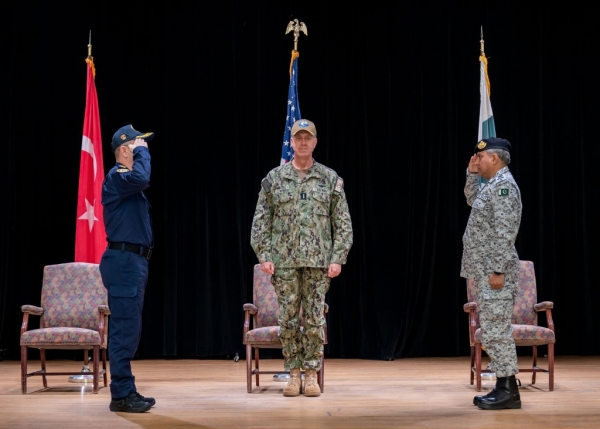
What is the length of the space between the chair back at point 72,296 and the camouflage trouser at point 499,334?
9.45 ft

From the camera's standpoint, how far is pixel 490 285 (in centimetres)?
460

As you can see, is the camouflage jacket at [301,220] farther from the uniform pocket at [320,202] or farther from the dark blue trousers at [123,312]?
the dark blue trousers at [123,312]

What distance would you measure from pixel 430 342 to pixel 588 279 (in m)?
1.74

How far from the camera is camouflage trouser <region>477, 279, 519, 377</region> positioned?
4594 millimetres

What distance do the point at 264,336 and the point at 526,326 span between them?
5.96ft

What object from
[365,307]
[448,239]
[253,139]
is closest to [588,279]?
[448,239]

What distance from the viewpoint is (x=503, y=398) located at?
14.8ft

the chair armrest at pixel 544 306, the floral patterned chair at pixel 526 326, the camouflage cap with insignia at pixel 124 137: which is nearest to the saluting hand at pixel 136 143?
the camouflage cap with insignia at pixel 124 137

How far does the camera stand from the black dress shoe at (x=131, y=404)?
4.45 meters

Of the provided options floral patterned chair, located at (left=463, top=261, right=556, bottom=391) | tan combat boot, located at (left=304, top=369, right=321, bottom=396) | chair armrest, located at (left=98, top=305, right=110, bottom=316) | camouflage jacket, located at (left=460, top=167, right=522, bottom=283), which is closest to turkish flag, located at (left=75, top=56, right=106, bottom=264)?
chair armrest, located at (left=98, top=305, right=110, bottom=316)

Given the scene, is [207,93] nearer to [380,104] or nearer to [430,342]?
[380,104]

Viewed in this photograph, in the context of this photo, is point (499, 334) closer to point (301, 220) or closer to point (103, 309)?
point (301, 220)

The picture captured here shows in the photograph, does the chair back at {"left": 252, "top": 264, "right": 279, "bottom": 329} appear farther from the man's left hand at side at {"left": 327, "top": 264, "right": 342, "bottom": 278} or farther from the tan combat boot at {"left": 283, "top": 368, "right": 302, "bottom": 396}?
the man's left hand at side at {"left": 327, "top": 264, "right": 342, "bottom": 278}

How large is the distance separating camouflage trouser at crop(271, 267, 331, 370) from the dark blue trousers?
0.95m
